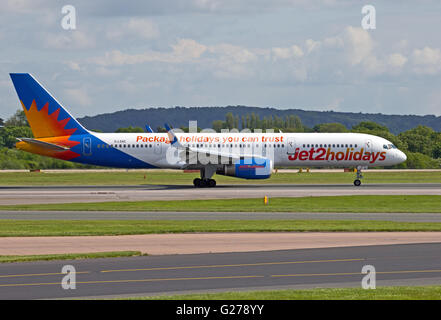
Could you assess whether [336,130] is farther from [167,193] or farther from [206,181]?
[167,193]

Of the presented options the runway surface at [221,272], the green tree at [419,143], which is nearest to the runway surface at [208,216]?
the runway surface at [221,272]

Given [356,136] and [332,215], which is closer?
[332,215]

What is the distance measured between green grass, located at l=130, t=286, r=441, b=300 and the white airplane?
128 feet

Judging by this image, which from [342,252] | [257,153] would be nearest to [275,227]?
[342,252]

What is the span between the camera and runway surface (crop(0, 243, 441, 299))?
16734 millimetres

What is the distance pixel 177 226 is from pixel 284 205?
12.3 meters

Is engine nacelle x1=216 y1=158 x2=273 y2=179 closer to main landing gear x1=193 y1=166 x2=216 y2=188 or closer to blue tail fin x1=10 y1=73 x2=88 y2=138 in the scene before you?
main landing gear x1=193 y1=166 x2=216 y2=188

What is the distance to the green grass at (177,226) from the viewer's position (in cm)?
2803

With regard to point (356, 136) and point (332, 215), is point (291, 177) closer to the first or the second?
point (356, 136)

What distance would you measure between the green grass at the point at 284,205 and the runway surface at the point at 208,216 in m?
1.61

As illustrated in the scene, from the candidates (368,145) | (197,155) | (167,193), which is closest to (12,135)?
(197,155)

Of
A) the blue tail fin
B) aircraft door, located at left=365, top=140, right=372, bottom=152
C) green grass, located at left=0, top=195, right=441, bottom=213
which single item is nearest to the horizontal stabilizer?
the blue tail fin

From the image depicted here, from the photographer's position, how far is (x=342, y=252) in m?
22.6
